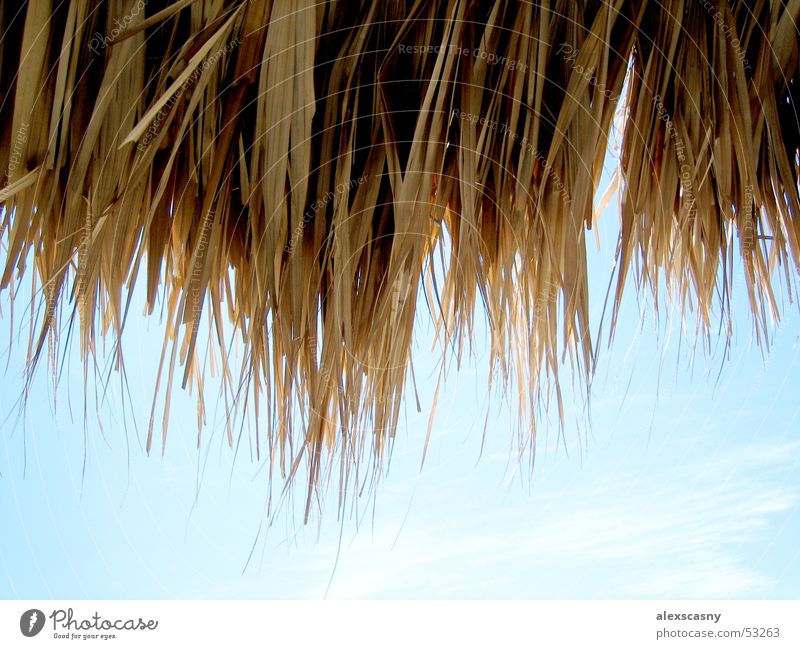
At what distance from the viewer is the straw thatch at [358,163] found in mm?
765

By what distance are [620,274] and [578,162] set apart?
0.39 feet

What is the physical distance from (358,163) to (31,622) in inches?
22.1

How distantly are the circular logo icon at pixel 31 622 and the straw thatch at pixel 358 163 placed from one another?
0.79ft

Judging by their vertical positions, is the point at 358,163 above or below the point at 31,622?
above

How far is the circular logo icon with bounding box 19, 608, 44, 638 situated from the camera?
2.64 feet

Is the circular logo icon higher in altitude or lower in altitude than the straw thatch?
lower

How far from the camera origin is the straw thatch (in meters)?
0.77

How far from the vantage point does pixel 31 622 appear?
0.81 m

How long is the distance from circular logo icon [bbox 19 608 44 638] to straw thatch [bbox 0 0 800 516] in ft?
0.79

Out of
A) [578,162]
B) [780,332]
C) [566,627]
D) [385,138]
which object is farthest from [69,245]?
[780,332]

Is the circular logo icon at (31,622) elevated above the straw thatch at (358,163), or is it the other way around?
the straw thatch at (358,163)

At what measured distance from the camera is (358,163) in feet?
2.75

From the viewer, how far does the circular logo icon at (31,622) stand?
81 centimetres

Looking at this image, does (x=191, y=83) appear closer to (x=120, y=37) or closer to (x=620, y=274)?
(x=120, y=37)
